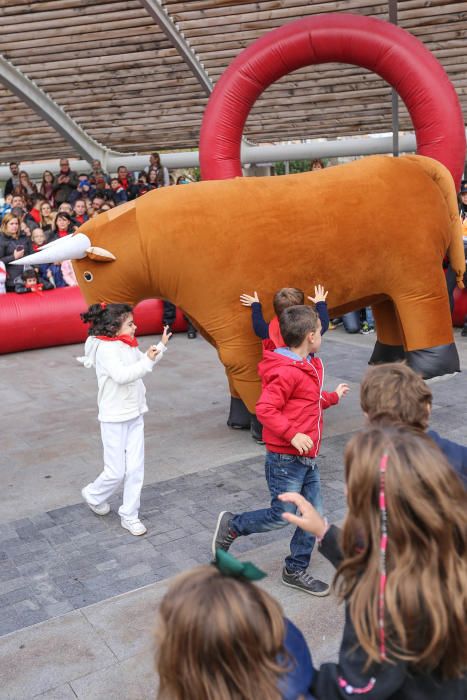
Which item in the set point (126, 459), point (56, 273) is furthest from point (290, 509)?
point (56, 273)

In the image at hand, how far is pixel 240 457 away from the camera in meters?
5.43

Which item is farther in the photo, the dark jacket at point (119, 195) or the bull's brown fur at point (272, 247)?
the dark jacket at point (119, 195)

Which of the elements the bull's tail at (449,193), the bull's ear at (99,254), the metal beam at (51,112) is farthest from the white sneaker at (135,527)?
the metal beam at (51,112)

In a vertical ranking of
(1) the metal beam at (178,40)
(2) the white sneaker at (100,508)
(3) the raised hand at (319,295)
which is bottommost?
(2) the white sneaker at (100,508)

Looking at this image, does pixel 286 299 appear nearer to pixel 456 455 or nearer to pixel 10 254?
pixel 456 455

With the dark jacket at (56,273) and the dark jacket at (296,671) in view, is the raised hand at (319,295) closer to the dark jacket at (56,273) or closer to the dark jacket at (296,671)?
the dark jacket at (296,671)

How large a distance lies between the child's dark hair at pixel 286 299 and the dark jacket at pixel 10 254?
19.9ft

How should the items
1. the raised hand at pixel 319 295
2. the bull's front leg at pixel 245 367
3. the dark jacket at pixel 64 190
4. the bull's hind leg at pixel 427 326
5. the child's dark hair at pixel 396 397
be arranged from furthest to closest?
the dark jacket at pixel 64 190 → the bull's hind leg at pixel 427 326 → the bull's front leg at pixel 245 367 → the raised hand at pixel 319 295 → the child's dark hair at pixel 396 397

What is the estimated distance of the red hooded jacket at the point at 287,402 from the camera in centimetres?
351

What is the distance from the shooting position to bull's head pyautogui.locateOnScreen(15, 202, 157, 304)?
5.07 meters

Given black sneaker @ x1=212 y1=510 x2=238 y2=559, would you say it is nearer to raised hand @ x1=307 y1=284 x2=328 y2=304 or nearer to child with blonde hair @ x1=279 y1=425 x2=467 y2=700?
raised hand @ x1=307 y1=284 x2=328 y2=304

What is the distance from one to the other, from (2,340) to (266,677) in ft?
28.3

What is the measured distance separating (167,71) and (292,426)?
36.6ft

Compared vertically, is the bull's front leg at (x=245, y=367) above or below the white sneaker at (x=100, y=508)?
above
